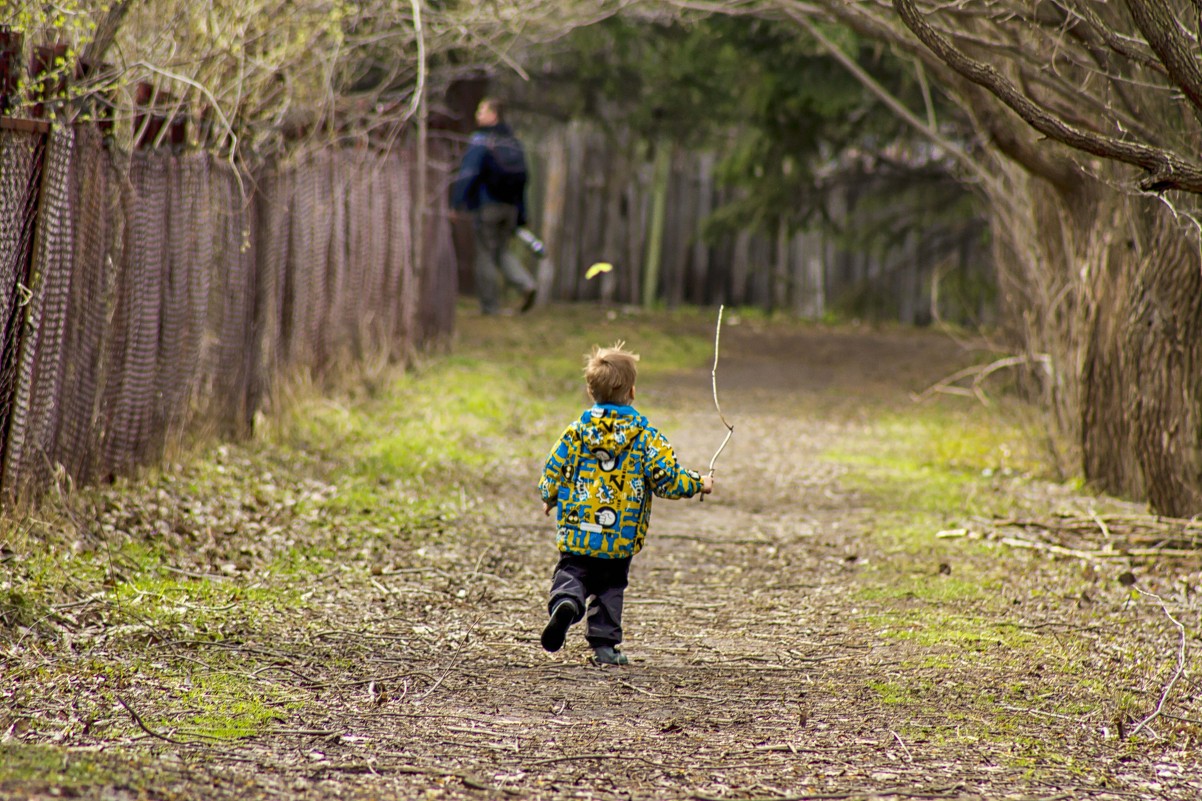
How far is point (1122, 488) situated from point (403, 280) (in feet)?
21.2

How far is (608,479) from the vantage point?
5.12 m

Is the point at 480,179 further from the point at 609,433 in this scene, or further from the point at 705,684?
the point at 705,684

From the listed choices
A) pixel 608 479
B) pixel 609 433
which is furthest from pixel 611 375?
pixel 608 479

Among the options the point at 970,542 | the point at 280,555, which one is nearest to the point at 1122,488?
the point at 970,542

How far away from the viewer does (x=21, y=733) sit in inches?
150

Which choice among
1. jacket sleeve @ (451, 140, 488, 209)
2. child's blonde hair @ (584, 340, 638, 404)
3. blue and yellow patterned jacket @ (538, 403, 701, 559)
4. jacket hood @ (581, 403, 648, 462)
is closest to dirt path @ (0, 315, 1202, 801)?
blue and yellow patterned jacket @ (538, 403, 701, 559)

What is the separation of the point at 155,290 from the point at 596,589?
10.2 feet

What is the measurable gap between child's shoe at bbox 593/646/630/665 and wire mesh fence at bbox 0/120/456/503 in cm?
252

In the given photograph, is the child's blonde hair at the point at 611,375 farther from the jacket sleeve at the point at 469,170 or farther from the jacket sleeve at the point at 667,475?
the jacket sleeve at the point at 469,170

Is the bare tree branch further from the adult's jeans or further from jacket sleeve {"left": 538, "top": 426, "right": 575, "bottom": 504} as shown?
the adult's jeans

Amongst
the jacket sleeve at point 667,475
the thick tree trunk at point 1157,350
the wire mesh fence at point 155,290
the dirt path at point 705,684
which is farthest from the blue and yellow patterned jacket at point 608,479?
the thick tree trunk at point 1157,350

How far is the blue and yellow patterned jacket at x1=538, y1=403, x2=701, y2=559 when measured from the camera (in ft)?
16.8

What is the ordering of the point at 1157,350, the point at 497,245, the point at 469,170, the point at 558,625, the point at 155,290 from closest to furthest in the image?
the point at 558,625 → the point at 155,290 → the point at 1157,350 → the point at 469,170 → the point at 497,245

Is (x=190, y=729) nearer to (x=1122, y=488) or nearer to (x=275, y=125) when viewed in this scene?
(x=275, y=125)
